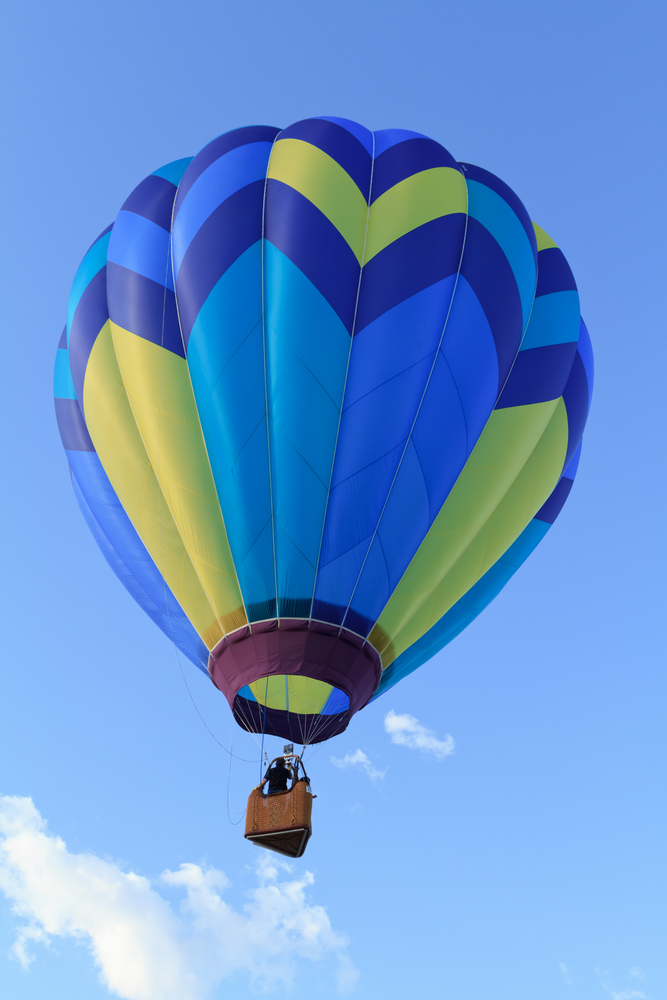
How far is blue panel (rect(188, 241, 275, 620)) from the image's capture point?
7426 millimetres

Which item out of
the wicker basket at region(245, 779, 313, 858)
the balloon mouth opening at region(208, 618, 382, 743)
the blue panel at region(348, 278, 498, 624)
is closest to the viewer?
the wicker basket at region(245, 779, 313, 858)

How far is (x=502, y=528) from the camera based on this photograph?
884 cm

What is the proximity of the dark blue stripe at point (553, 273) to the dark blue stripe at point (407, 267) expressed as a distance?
1346 mm

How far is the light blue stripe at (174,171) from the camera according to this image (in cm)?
902

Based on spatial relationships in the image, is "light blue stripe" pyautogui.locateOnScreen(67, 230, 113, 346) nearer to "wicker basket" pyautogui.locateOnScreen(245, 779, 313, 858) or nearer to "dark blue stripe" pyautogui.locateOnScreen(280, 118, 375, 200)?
"dark blue stripe" pyautogui.locateOnScreen(280, 118, 375, 200)

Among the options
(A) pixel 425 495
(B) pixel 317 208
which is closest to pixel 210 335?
(B) pixel 317 208

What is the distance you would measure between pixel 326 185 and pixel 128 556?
376cm

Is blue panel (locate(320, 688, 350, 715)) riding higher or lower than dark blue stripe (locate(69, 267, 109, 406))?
lower

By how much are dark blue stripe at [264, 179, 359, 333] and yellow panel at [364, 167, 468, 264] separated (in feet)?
0.87

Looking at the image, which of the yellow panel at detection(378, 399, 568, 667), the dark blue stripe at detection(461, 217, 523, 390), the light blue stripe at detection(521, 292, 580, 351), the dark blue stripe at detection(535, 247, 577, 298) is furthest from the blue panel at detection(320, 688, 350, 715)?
the dark blue stripe at detection(535, 247, 577, 298)

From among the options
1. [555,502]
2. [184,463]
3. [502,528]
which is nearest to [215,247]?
[184,463]

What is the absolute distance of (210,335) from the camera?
774 cm

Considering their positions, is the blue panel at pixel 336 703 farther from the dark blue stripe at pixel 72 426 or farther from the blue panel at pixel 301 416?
the dark blue stripe at pixel 72 426

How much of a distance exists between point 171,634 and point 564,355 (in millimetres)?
4503
